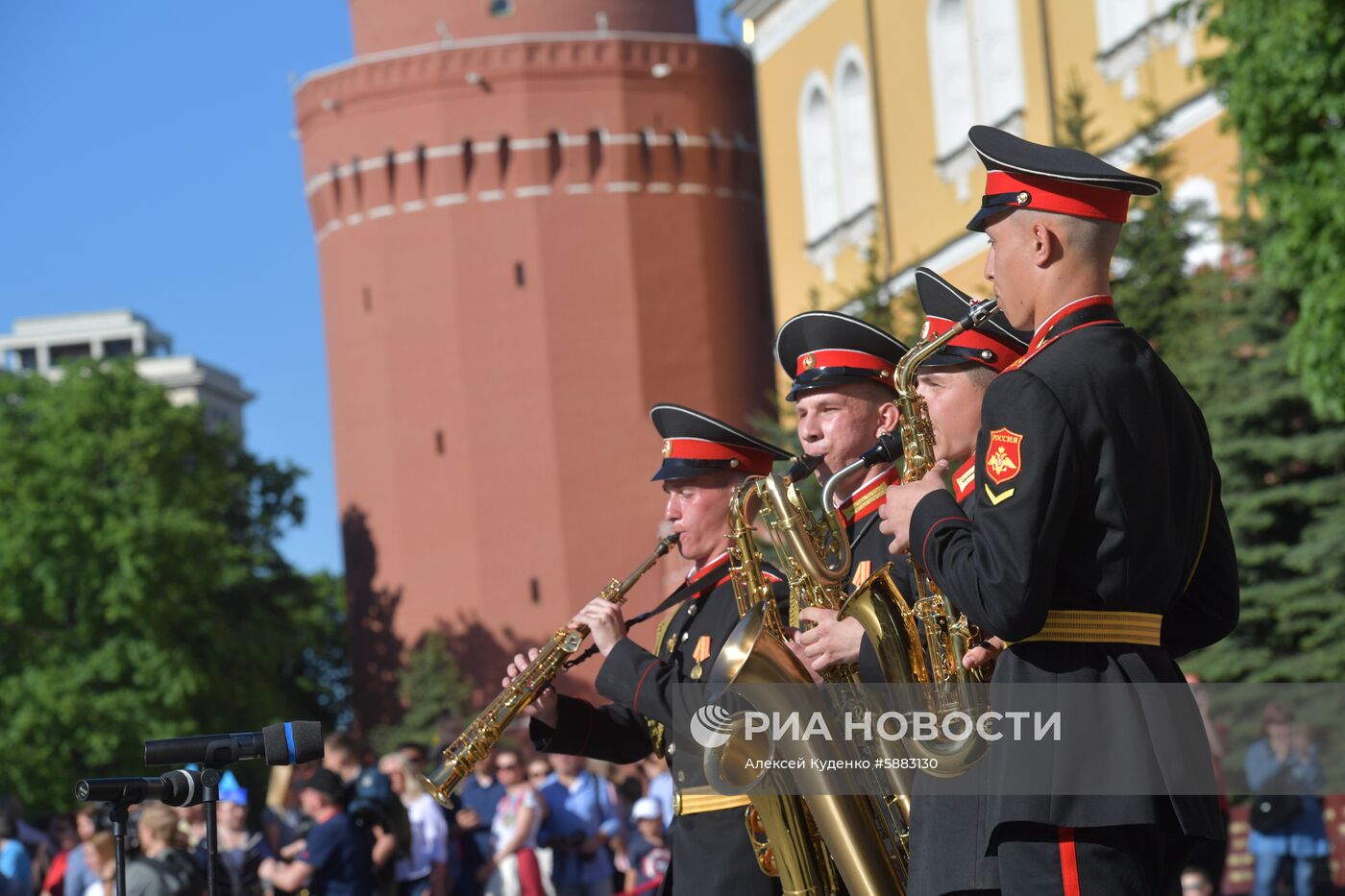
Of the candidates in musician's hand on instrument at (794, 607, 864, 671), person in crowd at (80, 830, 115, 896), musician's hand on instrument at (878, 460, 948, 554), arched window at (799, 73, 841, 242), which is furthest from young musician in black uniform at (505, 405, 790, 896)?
arched window at (799, 73, 841, 242)

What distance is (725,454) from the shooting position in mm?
6102

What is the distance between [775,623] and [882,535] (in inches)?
14.6

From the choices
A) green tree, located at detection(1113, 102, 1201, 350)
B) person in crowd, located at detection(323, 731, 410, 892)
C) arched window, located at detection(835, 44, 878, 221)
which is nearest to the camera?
person in crowd, located at detection(323, 731, 410, 892)

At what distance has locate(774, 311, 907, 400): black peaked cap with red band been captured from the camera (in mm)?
5543

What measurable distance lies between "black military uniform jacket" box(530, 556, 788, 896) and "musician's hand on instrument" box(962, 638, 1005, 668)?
47.0 inches

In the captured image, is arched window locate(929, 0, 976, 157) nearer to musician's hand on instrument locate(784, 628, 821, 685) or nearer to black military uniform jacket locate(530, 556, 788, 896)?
black military uniform jacket locate(530, 556, 788, 896)

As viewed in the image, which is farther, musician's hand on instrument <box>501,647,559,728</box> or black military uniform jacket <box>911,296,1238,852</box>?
musician's hand on instrument <box>501,647,559,728</box>

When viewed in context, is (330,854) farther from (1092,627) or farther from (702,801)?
(1092,627)

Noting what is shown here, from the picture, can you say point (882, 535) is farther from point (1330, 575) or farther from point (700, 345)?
point (700, 345)

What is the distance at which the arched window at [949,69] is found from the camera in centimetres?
2995

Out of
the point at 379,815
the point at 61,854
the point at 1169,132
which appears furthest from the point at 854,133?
the point at 379,815

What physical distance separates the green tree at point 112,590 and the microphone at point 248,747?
3175cm

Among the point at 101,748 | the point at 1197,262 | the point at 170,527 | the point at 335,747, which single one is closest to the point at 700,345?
the point at 170,527

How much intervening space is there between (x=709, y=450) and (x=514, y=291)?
121 ft
